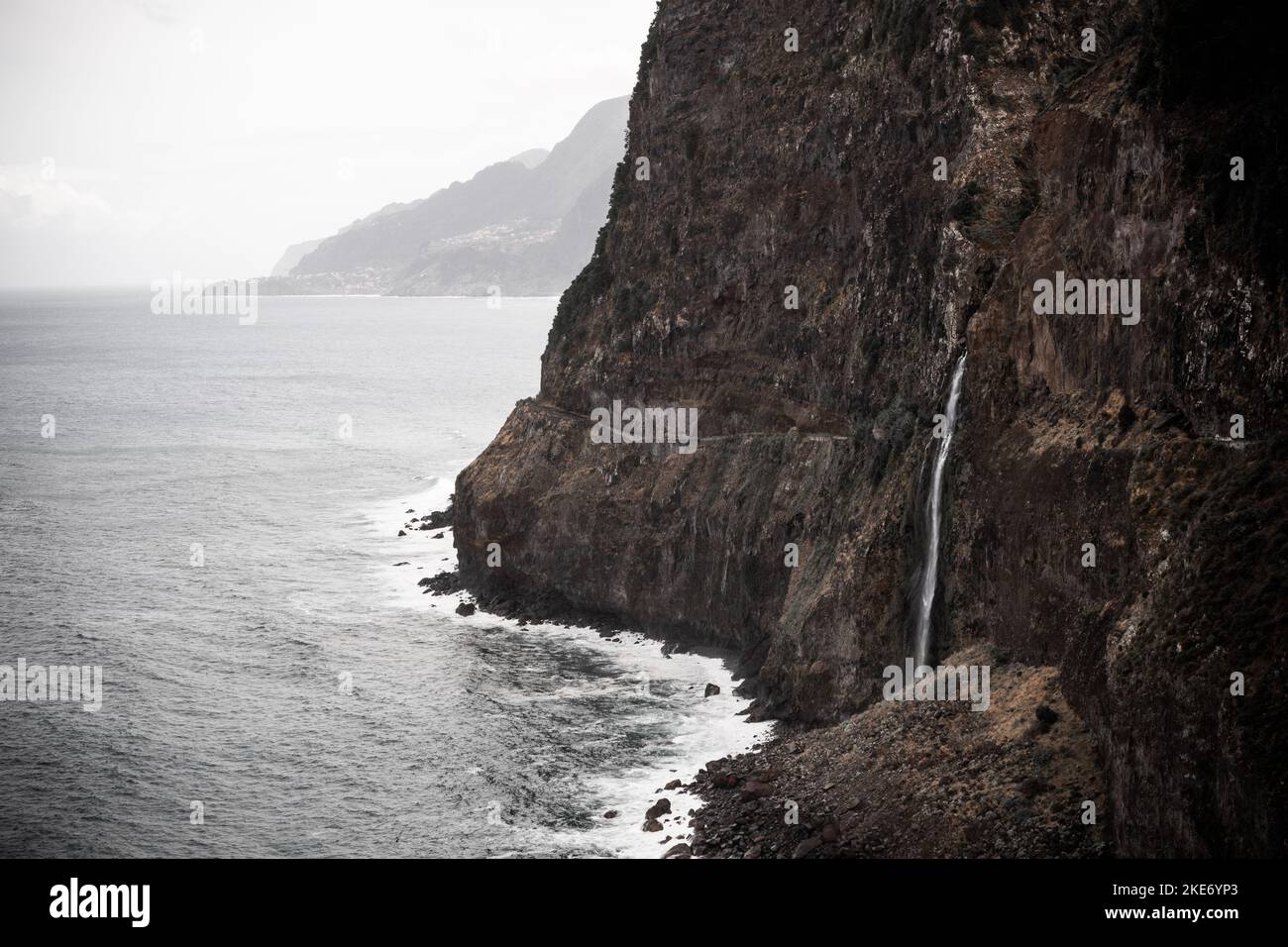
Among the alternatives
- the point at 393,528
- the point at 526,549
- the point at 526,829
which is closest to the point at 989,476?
the point at 526,829

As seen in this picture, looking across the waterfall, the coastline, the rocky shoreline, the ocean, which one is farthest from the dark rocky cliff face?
the ocean

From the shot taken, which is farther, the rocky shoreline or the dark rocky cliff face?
the rocky shoreline

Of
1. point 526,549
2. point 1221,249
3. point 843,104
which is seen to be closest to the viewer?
point 1221,249

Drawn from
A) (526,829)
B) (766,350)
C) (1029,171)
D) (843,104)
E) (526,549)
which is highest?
(843,104)

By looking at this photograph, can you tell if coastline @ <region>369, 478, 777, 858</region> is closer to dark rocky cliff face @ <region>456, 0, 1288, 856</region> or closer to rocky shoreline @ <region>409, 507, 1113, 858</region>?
rocky shoreline @ <region>409, 507, 1113, 858</region>

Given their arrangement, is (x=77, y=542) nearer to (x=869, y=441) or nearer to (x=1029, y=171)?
(x=869, y=441)
